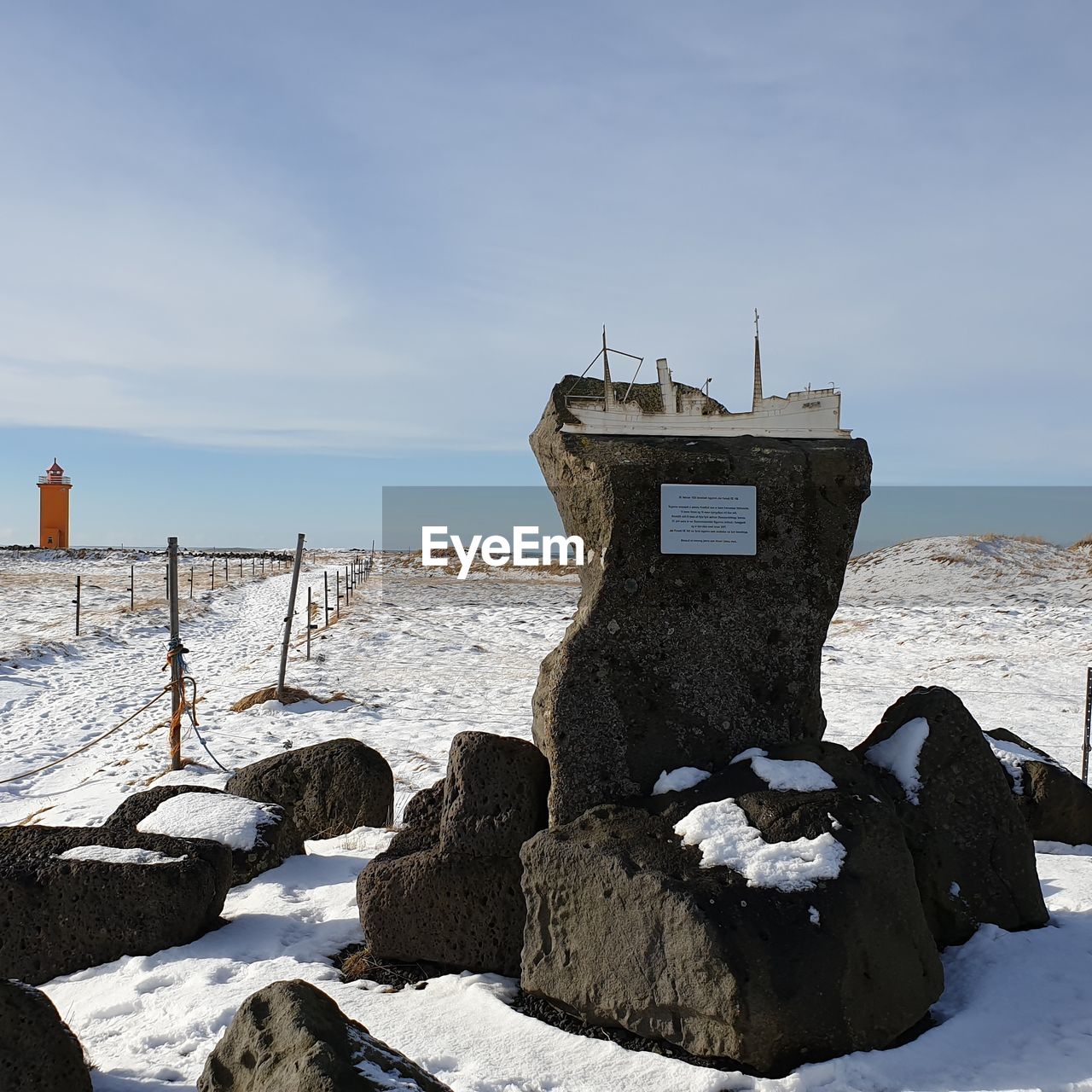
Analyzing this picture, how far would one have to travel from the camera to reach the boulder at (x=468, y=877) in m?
5.03

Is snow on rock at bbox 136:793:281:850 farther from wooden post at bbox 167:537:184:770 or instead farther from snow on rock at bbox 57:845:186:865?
wooden post at bbox 167:537:184:770

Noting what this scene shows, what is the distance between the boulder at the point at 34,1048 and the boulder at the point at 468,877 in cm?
177

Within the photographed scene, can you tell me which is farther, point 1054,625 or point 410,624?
point 410,624

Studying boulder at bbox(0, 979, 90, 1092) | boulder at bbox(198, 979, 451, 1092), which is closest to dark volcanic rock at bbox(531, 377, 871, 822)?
boulder at bbox(198, 979, 451, 1092)

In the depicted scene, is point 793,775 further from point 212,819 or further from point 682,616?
point 212,819

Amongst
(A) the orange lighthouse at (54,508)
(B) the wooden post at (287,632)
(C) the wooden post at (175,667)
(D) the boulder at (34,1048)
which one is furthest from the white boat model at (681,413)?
(A) the orange lighthouse at (54,508)

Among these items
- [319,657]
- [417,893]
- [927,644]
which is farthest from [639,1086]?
[927,644]

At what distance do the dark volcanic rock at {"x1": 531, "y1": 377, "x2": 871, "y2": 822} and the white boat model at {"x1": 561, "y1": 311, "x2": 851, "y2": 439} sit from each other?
0.10 m

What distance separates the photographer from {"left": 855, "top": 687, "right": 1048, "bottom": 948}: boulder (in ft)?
16.4

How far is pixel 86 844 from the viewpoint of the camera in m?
5.61

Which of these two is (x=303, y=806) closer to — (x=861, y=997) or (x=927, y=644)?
(x=861, y=997)

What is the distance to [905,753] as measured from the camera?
5.33 m

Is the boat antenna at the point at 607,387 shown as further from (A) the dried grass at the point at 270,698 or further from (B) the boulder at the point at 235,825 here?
(A) the dried grass at the point at 270,698

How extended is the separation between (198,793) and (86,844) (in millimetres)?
1193
